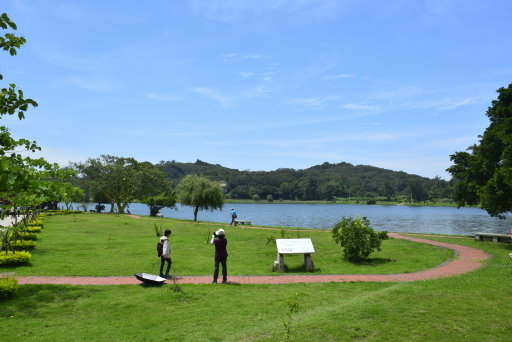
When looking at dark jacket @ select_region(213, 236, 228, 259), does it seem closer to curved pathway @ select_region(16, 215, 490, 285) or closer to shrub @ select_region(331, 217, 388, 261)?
curved pathway @ select_region(16, 215, 490, 285)

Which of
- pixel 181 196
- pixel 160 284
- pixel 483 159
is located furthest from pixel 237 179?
pixel 160 284

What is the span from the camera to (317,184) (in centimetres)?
18412

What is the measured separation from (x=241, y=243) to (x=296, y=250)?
23.7ft

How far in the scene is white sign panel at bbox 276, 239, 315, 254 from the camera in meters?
13.2

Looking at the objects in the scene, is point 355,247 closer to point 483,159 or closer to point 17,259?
point 17,259

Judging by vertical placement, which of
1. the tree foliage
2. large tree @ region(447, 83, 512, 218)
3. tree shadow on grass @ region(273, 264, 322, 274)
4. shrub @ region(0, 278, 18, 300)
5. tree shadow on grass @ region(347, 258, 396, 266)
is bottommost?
tree shadow on grass @ region(273, 264, 322, 274)

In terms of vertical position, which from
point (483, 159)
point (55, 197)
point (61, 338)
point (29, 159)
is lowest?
point (61, 338)

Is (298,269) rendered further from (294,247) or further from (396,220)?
(396,220)

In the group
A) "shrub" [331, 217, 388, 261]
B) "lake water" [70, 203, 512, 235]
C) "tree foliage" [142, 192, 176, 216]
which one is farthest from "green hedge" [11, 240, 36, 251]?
"tree foliage" [142, 192, 176, 216]

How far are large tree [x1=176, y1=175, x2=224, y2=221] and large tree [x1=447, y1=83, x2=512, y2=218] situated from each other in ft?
82.0

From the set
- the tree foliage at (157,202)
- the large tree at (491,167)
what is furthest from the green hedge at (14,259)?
the tree foliage at (157,202)

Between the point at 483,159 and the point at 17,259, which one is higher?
the point at 483,159

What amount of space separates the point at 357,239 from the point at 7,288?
11345 mm

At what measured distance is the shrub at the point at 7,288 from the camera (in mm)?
8875
